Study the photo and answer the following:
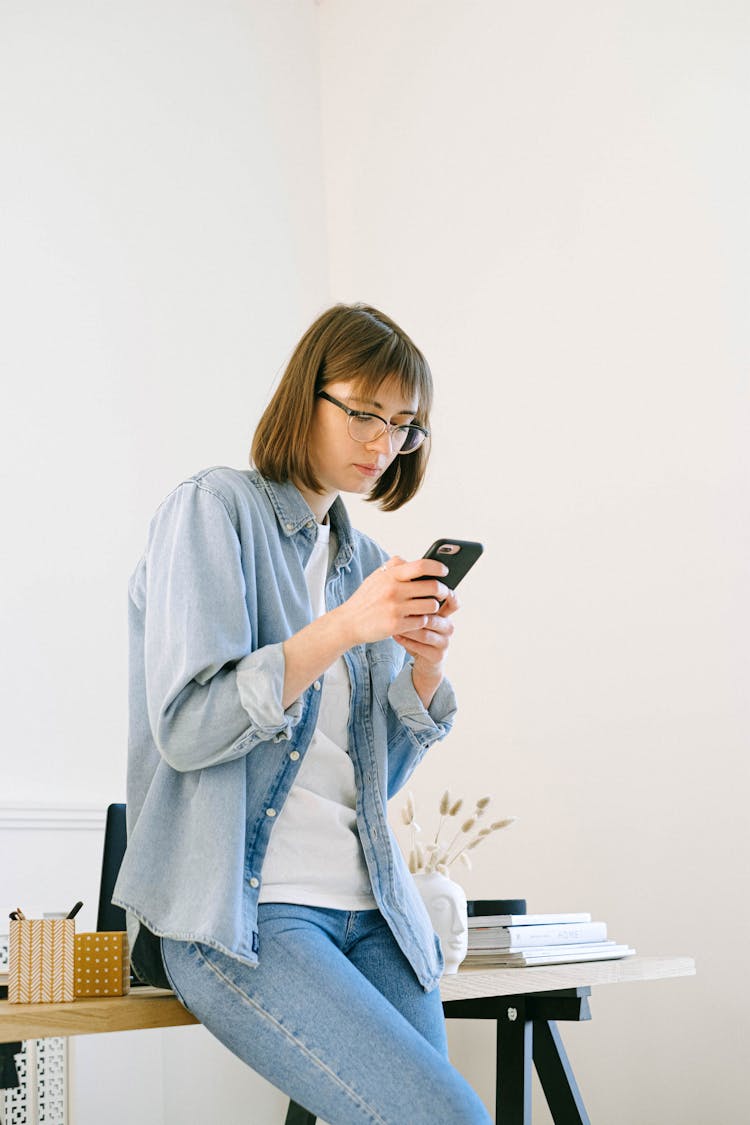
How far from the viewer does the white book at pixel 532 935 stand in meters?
1.72

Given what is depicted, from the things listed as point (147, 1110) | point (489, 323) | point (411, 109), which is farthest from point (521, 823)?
point (411, 109)

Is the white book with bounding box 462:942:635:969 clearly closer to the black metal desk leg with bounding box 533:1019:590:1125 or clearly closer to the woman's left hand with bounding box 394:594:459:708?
the black metal desk leg with bounding box 533:1019:590:1125

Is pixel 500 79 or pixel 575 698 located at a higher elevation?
pixel 500 79

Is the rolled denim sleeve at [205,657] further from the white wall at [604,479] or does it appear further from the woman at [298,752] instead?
the white wall at [604,479]

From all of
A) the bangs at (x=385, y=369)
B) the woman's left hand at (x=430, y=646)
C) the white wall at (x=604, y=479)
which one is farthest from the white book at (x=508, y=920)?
the bangs at (x=385, y=369)

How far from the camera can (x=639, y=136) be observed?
8.45ft

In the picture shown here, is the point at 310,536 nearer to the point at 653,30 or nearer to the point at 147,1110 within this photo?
the point at 147,1110

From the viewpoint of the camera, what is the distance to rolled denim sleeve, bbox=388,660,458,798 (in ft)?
3.88

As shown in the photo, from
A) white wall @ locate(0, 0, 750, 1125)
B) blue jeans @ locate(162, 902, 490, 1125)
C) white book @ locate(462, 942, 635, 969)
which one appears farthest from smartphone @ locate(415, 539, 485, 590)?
white wall @ locate(0, 0, 750, 1125)

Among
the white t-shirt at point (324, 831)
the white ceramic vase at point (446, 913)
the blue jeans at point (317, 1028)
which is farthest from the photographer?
the white ceramic vase at point (446, 913)

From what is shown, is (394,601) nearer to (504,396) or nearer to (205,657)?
(205,657)

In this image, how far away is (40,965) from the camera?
3.39 feet

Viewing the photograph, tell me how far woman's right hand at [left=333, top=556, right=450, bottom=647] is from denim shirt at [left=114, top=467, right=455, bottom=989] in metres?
0.07

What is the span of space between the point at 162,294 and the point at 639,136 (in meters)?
1.18
